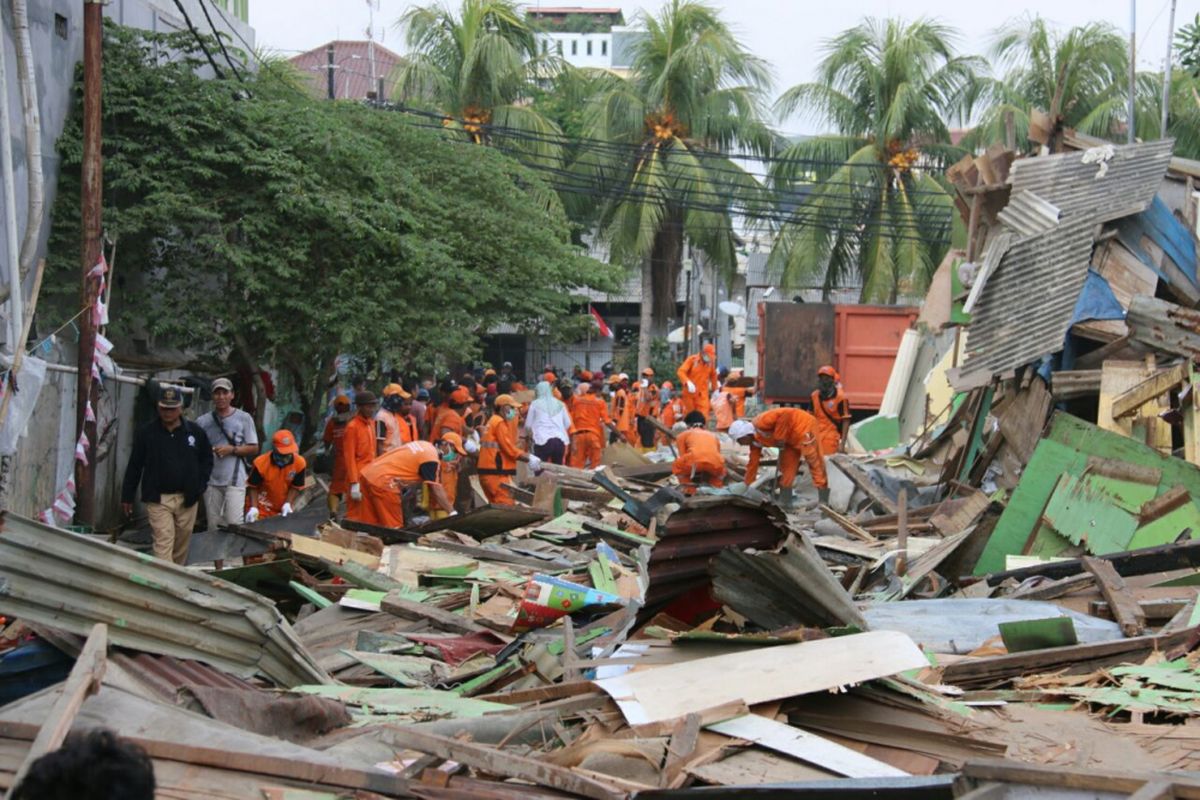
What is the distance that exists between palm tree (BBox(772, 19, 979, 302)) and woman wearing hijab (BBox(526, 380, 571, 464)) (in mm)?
18257

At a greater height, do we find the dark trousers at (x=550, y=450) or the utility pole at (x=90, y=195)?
the utility pole at (x=90, y=195)

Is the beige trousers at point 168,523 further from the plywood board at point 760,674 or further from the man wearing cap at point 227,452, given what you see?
the plywood board at point 760,674

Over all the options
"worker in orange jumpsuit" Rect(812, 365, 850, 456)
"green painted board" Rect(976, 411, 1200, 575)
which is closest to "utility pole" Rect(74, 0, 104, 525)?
"green painted board" Rect(976, 411, 1200, 575)

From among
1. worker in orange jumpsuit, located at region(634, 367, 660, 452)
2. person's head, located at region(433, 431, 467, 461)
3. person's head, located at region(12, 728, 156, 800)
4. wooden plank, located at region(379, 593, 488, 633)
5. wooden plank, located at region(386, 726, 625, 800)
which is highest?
person's head, located at region(12, 728, 156, 800)

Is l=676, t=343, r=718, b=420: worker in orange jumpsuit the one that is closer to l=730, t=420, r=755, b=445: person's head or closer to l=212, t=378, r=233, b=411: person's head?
l=730, t=420, r=755, b=445: person's head

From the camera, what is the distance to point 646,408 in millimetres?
27734

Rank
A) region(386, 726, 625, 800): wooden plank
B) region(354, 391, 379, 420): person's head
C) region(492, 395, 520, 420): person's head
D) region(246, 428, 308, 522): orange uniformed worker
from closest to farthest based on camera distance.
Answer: region(386, 726, 625, 800): wooden plank, region(354, 391, 379, 420): person's head, region(246, 428, 308, 522): orange uniformed worker, region(492, 395, 520, 420): person's head

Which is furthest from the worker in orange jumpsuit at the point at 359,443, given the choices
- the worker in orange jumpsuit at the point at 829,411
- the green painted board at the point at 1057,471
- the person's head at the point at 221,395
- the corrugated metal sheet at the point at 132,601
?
the corrugated metal sheet at the point at 132,601

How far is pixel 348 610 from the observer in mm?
8656

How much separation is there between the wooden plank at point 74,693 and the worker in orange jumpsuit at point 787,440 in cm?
1056

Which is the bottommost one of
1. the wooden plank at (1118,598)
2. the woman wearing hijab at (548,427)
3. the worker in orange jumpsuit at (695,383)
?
the worker in orange jumpsuit at (695,383)

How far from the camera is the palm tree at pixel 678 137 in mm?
35375

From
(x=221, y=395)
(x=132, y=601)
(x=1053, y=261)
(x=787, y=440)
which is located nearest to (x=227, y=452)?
(x=221, y=395)

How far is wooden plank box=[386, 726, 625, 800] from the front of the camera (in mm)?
4652
